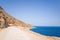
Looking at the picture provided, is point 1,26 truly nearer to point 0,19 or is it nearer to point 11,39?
point 0,19

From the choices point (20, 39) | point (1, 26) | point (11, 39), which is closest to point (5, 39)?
point (11, 39)

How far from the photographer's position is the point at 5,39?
1620 centimetres

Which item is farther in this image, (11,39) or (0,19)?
(0,19)

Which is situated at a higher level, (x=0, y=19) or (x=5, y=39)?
(x=0, y=19)

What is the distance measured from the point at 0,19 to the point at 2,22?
102 cm

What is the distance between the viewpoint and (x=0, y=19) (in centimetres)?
3412

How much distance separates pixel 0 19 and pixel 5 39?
61.8ft

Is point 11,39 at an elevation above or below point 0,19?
below

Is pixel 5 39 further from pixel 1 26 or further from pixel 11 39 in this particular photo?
pixel 1 26

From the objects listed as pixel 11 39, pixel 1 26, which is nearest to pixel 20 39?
pixel 11 39

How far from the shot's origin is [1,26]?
3359cm

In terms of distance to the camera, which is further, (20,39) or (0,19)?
(0,19)

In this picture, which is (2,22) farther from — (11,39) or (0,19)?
(11,39)

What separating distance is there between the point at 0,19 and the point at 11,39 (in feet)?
62.1
